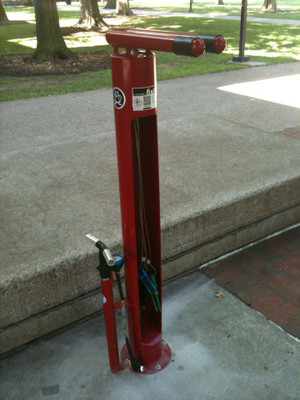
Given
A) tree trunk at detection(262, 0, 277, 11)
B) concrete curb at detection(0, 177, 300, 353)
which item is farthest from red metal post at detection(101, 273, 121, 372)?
tree trunk at detection(262, 0, 277, 11)

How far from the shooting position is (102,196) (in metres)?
3.08

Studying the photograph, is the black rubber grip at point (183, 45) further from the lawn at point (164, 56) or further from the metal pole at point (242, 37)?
the metal pole at point (242, 37)

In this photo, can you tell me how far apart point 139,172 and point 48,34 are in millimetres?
9481

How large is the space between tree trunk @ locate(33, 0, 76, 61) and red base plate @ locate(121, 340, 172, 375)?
9.26 m

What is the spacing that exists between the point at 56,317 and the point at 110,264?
29.0 inches

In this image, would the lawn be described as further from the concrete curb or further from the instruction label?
the instruction label

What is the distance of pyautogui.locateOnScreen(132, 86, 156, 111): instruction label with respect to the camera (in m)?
1.71

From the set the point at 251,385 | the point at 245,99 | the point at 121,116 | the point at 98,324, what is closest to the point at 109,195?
the point at 98,324

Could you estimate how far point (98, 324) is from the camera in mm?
2500

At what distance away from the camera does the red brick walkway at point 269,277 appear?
2.57 metres

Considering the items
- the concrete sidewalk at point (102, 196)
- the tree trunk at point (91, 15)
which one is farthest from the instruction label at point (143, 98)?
the tree trunk at point (91, 15)

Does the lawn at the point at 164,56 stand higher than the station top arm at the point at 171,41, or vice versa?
the station top arm at the point at 171,41

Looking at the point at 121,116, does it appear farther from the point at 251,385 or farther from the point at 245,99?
the point at 245,99

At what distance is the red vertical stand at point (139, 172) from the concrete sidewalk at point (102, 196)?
0.43m
